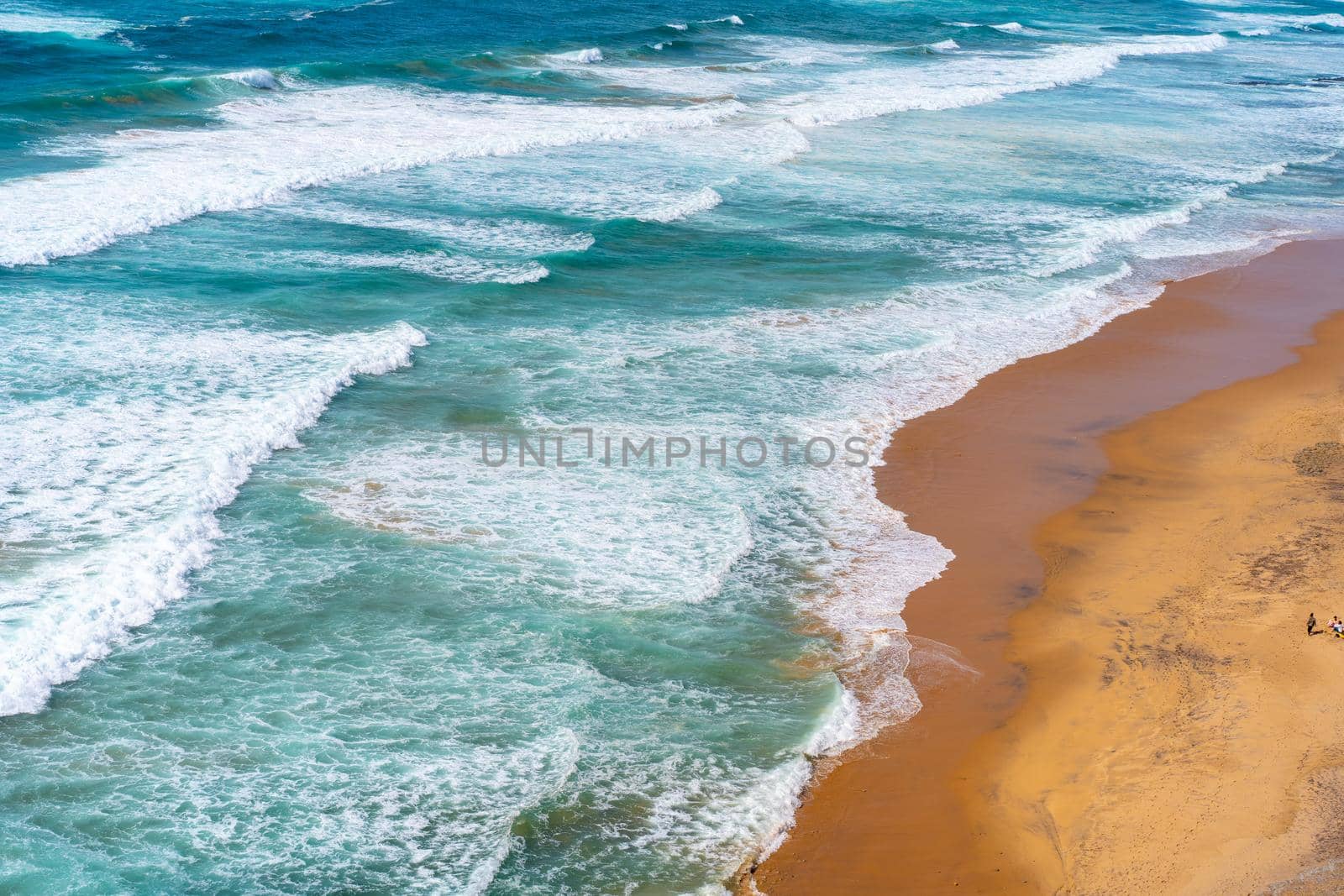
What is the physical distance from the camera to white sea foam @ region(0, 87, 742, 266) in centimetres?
1816

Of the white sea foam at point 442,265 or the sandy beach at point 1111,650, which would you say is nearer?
the sandy beach at point 1111,650

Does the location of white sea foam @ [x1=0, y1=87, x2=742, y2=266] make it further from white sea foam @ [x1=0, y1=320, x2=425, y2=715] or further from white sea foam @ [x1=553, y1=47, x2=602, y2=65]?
Answer: white sea foam @ [x1=553, y1=47, x2=602, y2=65]

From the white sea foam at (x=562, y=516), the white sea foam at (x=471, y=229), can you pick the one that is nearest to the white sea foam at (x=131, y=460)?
the white sea foam at (x=562, y=516)

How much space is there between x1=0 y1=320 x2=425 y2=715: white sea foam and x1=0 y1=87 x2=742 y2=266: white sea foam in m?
4.76

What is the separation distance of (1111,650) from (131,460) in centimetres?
860

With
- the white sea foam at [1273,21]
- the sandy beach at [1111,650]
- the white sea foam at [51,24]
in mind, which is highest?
the white sea foam at [1273,21]

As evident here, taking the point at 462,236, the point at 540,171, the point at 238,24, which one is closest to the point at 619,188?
the point at 540,171

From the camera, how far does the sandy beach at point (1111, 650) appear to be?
6906 millimetres

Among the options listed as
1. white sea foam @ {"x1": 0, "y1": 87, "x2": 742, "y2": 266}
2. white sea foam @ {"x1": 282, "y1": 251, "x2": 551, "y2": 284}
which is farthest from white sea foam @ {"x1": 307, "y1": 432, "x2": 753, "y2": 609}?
white sea foam @ {"x1": 0, "y1": 87, "x2": 742, "y2": 266}

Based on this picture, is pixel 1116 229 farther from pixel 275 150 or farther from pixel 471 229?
pixel 275 150

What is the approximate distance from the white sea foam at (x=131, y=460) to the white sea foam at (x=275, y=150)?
476cm

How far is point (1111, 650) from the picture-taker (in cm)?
887

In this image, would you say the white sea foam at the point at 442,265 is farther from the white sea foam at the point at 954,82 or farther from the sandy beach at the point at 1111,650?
the white sea foam at the point at 954,82

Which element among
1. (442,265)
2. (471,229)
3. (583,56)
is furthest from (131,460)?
(583,56)
